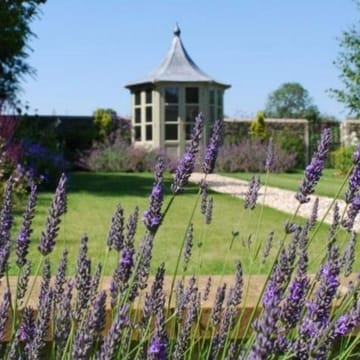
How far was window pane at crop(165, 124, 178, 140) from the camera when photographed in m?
27.3

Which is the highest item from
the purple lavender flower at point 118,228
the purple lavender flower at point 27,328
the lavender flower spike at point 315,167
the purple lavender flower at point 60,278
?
the lavender flower spike at point 315,167

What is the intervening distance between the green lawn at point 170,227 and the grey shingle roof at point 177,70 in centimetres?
987

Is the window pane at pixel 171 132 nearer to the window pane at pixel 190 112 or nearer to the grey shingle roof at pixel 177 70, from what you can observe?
the window pane at pixel 190 112

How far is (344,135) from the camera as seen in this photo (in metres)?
30.8

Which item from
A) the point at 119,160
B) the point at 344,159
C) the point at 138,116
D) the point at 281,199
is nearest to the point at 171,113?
the point at 138,116

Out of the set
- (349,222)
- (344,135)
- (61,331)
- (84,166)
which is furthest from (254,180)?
(344,135)

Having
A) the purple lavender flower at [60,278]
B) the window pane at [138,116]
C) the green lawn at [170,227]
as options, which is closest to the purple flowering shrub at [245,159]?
the window pane at [138,116]

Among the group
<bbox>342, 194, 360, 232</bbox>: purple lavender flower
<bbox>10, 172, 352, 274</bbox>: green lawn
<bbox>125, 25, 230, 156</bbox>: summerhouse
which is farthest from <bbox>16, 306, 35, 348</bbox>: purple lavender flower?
<bbox>125, 25, 230, 156</bbox>: summerhouse

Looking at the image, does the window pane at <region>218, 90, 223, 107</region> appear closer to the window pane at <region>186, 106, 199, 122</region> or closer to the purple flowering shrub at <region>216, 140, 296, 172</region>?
the window pane at <region>186, 106, 199, 122</region>

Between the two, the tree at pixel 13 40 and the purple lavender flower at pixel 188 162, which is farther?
the tree at pixel 13 40

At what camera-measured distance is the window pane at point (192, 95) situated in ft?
89.5

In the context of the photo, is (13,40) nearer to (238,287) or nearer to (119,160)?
(119,160)

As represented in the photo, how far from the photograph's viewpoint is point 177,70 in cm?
2791

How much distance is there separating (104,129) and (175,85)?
3228 millimetres
